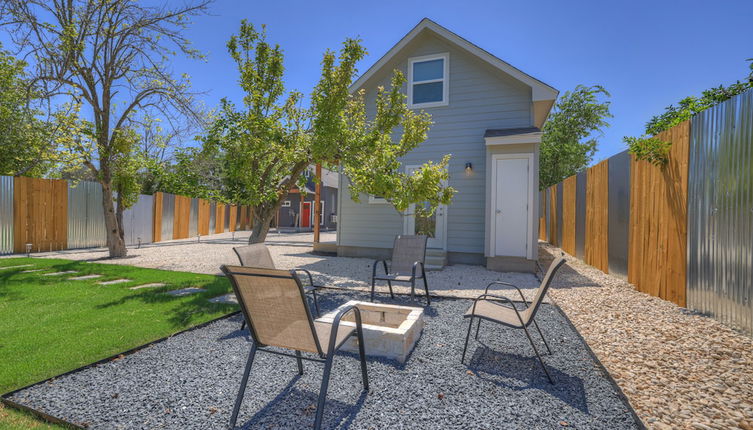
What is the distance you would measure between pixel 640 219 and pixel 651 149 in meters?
1.37

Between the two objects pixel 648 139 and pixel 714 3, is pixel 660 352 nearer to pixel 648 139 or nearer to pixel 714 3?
pixel 648 139

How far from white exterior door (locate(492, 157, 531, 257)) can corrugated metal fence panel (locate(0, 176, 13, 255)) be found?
43.3 feet

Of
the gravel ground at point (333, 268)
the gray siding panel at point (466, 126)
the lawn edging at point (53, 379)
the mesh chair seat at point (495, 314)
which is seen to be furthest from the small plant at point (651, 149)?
the lawn edging at point (53, 379)

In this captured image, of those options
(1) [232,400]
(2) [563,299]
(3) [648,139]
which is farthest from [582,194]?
(1) [232,400]

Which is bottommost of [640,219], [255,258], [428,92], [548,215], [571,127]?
[255,258]

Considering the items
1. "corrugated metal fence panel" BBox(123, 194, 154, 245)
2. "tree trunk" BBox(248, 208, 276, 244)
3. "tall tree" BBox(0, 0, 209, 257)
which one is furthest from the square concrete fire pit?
"corrugated metal fence panel" BBox(123, 194, 154, 245)

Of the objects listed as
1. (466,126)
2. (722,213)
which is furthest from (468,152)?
(722,213)

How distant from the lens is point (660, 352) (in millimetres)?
3383

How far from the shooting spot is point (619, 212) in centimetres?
719

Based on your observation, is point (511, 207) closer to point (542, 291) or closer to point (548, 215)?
point (542, 291)

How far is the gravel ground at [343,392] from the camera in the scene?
2197 mm

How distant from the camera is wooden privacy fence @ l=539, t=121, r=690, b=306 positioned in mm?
4945

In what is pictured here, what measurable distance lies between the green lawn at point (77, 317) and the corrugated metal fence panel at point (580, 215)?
9433 mm

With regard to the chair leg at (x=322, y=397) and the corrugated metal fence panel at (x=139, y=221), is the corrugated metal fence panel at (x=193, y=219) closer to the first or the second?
the corrugated metal fence panel at (x=139, y=221)
